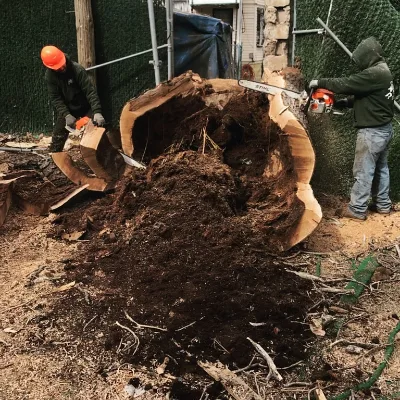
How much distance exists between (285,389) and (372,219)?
323 cm

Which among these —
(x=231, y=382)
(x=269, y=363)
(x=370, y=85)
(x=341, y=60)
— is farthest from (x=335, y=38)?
(x=231, y=382)

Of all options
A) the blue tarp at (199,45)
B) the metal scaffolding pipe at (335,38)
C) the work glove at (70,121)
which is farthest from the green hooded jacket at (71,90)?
the metal scaffolding pipe at (335,38)

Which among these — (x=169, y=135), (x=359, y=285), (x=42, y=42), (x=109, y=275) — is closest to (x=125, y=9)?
(x=42, y=42)

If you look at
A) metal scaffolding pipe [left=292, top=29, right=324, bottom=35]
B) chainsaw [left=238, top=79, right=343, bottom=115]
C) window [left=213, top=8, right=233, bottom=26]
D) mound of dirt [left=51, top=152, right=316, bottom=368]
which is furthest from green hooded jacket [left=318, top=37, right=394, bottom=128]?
window [left=213, top=8, right=233, bottom=26]

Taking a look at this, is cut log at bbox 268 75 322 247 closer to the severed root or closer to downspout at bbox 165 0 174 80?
the severed root

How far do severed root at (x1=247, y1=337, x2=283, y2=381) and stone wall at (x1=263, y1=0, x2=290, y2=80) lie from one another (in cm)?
490

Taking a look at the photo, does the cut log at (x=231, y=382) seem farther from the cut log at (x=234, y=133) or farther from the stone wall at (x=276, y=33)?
the stone wall at (x=276, y=33)

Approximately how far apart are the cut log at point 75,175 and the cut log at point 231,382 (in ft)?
9.59

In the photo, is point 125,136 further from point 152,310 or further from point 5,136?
point 5,136

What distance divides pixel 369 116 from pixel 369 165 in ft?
1.72

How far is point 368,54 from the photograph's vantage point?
505cm

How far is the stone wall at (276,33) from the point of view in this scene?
22.8 feet

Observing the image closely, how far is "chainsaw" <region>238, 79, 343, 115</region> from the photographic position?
15.3 ft

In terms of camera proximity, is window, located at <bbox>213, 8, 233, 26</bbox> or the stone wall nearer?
the stone wall
